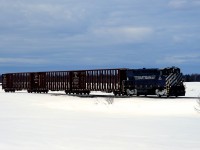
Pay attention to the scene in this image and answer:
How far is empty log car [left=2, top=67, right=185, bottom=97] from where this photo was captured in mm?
31531

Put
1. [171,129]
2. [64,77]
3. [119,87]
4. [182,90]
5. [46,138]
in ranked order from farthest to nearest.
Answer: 1. [64,77]
2. [119,87]
3. [182,90]
4. [171,129]
5. [46,138]

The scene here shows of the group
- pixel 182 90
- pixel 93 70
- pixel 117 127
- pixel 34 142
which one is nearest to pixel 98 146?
A: pixel 34 142

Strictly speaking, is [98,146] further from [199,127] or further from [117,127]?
[199,127]

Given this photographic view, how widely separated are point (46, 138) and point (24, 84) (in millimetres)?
35302

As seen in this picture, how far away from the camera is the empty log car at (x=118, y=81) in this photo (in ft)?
103

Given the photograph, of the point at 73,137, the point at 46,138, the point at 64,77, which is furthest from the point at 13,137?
the point at 64,77

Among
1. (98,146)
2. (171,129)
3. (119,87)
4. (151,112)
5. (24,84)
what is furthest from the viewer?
(24,84)

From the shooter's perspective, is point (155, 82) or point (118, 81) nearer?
point (155, 82)

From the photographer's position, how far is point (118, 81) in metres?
34.0

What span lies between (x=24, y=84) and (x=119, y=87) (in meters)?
15.0

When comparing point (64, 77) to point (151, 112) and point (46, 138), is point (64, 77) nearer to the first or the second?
point (151, 112)

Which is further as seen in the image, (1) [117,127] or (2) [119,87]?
(2) [119,87]

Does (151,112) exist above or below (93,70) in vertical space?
below

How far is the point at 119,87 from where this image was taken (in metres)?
33.9
